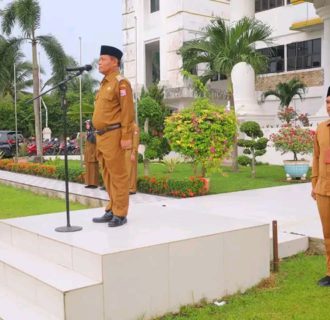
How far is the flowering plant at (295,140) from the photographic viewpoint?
36.6 feet

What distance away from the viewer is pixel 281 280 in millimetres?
4430

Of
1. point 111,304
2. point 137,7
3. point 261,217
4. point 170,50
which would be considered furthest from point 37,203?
point 137,7

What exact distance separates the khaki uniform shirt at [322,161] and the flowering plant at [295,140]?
283 inches

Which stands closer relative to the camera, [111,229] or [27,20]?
[111,229]

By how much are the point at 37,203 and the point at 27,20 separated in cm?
1156

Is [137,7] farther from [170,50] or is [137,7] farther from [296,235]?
[296,235]

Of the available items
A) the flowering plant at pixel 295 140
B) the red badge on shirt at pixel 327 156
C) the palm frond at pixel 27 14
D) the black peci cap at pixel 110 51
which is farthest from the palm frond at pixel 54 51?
the red badge on shirt at pixel 327 156

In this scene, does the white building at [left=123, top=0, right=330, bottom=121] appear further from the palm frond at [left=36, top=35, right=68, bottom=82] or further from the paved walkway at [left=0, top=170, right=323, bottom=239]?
the paved walkway at [left=0, top=170, right=323, bottom=239]

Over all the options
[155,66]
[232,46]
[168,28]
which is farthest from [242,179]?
[155,66]

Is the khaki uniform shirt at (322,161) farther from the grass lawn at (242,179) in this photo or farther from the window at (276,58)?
the window at (276,58)

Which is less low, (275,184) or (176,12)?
(176,12)

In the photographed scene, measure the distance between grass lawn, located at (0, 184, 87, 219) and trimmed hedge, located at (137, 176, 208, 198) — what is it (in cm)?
142

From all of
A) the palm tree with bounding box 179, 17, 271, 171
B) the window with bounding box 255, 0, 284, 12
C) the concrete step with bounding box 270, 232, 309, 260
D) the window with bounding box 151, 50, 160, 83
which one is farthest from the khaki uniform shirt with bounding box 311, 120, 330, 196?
the window with bounding box 151, 50, 160, 83

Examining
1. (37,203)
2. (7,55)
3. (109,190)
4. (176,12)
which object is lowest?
(37,203)
